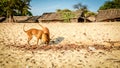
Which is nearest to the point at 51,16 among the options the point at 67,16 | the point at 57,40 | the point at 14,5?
the point at 67,16

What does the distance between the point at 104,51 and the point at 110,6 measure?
66.4m

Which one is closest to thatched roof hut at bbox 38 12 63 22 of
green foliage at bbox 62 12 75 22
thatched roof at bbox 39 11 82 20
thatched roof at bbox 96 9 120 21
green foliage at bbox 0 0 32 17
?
thatched roof at bbox 39 11 82 20

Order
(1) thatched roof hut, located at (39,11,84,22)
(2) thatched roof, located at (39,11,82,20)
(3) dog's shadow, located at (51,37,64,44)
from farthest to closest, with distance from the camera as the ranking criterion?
(2) thatched roof, located at (39,11,82,20), (1) thatched roof hut, located at (39,11,84,22), (3) dog's shadow, located at (51,37,64,44)

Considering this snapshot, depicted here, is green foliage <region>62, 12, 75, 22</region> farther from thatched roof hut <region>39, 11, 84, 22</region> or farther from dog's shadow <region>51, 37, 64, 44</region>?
dog's shadow <region>51, 37, 64, 44</region>

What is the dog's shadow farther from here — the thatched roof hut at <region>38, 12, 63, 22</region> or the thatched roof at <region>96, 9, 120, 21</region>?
the thatched roof hut at <region>38, 12, 63, 22</region>

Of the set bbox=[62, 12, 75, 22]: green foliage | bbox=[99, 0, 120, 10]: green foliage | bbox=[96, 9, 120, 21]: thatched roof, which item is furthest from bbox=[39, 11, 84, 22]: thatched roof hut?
bbox=[99, 0, 120, 10]: green foliage

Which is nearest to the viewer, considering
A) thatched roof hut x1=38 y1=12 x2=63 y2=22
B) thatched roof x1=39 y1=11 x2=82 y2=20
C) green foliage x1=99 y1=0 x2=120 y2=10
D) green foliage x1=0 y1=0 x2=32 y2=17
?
green foliage x1=0 y1=0 x2=32 y2=17

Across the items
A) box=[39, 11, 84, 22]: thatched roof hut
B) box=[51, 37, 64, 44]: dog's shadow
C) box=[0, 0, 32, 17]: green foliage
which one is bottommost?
box=[51, 37, 64, 44]: dog's shadow

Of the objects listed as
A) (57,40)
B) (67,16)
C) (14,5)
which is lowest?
(57,40)

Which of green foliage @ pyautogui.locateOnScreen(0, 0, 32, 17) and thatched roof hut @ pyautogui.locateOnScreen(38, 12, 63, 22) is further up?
green foliage @ pyautogui.locateOnScreen(0, 0, 32, 17)

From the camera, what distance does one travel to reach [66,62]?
782 centimetres

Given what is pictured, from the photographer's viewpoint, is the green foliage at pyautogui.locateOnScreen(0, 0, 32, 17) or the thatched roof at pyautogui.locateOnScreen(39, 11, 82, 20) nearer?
the green foliage at pyautogui.locateOnScreen(0, 0, 32, 17)

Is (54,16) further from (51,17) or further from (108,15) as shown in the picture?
(108,15)

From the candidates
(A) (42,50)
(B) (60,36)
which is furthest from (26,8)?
(A) (42,50)
